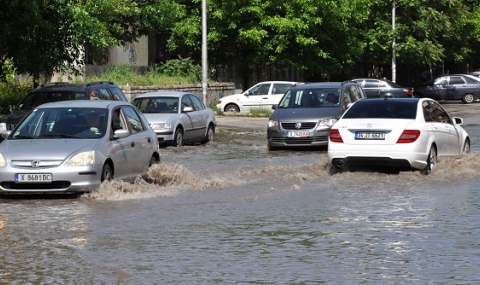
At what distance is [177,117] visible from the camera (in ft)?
89.5

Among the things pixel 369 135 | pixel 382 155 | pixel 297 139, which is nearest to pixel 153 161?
pixel 369 135

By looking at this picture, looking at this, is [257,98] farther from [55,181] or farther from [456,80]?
[55,181]

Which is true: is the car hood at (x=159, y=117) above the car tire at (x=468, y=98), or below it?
below

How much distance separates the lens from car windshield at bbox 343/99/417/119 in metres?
18.8

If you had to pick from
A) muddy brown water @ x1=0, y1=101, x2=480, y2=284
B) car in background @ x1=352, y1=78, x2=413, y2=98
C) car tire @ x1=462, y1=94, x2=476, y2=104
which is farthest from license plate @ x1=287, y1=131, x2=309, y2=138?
car tire @ x1=462, y1=94, x2=476, y2=104

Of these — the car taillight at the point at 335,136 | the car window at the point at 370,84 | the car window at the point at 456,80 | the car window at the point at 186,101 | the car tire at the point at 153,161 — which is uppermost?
the car window at the point at 456,80

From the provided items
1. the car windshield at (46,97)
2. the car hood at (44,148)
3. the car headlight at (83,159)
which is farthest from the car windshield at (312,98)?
the car headlight at (83,159)

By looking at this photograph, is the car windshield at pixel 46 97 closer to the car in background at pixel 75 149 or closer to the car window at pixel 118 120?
the car in background at pixel 75 149

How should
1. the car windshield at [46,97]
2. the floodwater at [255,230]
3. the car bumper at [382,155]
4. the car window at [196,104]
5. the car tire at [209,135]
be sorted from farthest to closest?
1. the car tire at [209,135]
2. the car window at [196,104]
3. the car windshield at [46,97]
4. the car bumper at [382,155]
5. the floodwater at [255,230]

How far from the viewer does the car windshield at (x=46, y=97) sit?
78.5 feet

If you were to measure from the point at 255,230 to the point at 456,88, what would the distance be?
151 ft

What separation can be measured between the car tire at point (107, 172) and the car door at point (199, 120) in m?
11.9

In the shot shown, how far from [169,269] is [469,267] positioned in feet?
8.61

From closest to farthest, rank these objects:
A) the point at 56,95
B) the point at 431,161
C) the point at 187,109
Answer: the point at 431,161
the point at 56,95
the point at 187,109
